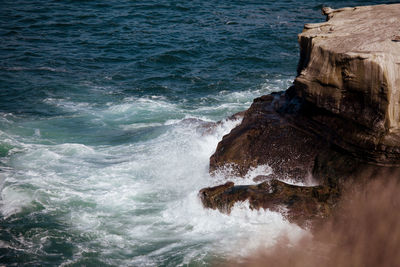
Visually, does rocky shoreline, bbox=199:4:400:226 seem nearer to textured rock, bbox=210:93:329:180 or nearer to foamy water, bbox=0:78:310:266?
textured rock, bbox=210:93:329:180

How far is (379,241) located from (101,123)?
878cm

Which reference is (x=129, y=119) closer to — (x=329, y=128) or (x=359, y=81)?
(x=329, y=128)

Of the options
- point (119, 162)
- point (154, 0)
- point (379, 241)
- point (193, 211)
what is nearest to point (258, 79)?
point (119, 162)

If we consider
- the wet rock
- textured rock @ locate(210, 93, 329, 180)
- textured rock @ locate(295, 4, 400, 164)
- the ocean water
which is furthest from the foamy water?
textured rock @ locate(295, 4, 400, 164)

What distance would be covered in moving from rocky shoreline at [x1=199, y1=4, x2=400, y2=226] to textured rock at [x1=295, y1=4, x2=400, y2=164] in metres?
0.01

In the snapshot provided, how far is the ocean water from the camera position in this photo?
7594 mm

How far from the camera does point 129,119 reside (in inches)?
523

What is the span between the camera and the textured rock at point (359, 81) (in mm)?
6566

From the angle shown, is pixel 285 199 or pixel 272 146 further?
pixel 272 146

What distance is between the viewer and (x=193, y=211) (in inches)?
329

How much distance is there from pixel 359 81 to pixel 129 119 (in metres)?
7.99

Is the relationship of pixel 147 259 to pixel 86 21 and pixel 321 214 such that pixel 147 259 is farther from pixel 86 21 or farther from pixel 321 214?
pixel 86 21

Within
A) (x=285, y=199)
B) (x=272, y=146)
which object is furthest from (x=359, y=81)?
(x=272, y=146)

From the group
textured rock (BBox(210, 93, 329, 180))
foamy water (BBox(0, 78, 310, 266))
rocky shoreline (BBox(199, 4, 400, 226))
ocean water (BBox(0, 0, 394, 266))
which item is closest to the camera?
rocky shoreline (BBox(199, 4, 400, 226))
